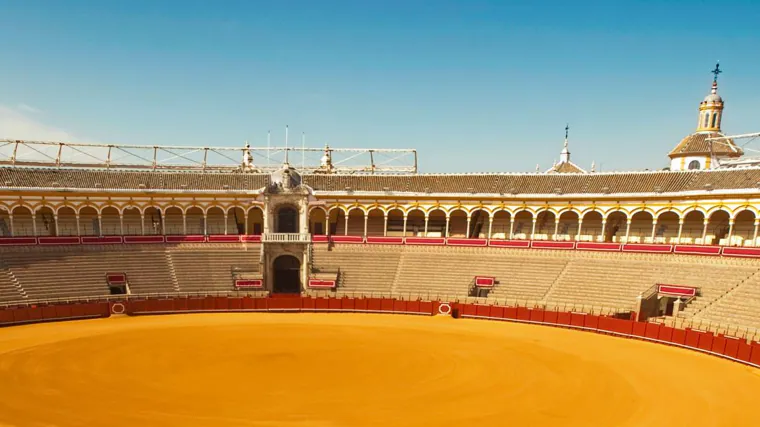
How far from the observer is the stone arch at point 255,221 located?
4516cm

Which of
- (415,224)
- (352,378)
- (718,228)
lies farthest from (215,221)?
(718,228)

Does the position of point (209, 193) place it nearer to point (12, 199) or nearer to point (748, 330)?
point (12, 199)

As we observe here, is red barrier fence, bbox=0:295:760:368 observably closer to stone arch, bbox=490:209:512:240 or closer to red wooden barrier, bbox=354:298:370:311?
red wooden barrier, bbox=354:298:370:311

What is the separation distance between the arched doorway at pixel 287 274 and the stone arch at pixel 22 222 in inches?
853

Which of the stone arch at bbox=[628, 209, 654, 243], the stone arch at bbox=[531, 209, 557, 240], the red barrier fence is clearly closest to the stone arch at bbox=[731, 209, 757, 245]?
the stone arch at bbox=[628, 209, 654, 243]

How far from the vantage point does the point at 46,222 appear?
1587 inches

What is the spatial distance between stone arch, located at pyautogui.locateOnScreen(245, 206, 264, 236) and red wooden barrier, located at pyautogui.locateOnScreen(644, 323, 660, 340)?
34188mm

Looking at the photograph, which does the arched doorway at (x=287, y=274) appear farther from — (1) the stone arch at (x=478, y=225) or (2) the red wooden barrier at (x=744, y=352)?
(2) the red wooden barrier at (x=744, y=352)

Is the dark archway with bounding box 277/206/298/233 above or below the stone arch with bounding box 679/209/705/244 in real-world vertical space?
below

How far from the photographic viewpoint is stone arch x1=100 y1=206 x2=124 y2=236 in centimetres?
4150

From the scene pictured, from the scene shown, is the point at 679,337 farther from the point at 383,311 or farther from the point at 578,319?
the point at 383,311

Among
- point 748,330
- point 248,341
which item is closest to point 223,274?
point 248,341

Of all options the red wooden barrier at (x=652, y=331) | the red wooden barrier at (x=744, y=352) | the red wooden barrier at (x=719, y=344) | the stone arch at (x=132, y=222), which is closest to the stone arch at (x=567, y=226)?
the red wooden barrier at (x=652, y=331)

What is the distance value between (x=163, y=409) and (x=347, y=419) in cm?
678
